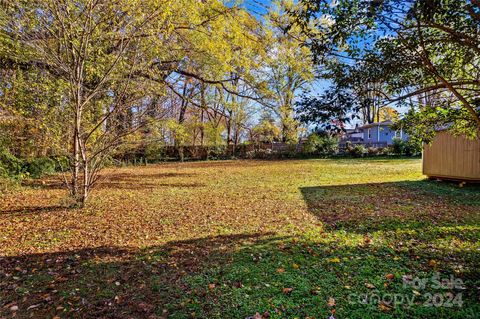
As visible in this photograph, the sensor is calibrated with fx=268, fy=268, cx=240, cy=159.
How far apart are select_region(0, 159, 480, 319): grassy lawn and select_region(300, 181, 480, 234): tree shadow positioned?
0.04 m

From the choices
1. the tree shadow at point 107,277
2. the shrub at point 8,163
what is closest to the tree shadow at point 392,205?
the tree shadow at point 107,277

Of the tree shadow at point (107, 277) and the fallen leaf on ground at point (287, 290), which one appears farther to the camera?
the fallen leaf on ground at point (287, 290)

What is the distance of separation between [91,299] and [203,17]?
7044mm

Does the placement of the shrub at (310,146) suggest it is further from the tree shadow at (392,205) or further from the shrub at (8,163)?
the shrub at (8,163)

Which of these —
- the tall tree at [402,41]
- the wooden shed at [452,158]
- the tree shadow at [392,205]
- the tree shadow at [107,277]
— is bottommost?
the tree shadow at [107,277]

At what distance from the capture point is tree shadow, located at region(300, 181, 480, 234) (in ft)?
14.8

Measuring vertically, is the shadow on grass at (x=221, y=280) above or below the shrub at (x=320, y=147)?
below

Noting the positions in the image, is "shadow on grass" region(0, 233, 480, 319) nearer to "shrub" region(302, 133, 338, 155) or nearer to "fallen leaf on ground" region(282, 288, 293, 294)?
"fallen leaf on ground" region(282, 288, 293, 294)

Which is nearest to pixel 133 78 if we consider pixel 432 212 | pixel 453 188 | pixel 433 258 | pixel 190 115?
pixel 433 258

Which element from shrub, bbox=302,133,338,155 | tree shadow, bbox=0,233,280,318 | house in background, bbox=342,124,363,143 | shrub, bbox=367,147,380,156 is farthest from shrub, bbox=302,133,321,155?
tree shadow, bbox=0,233,280,318

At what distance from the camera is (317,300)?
2336mm

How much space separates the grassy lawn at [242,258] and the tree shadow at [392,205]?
4 centimetres

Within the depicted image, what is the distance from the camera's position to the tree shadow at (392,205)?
4508 millimetres

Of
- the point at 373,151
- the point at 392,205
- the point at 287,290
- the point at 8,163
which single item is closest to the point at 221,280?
the point at 287,290
